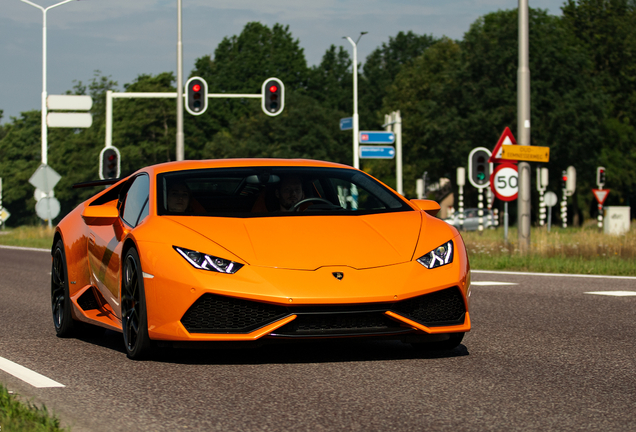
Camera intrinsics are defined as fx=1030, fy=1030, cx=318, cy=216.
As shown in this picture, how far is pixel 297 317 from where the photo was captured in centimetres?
608

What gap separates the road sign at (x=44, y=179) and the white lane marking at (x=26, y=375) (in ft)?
83.3

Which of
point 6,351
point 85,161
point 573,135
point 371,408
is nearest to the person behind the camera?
point 371,408

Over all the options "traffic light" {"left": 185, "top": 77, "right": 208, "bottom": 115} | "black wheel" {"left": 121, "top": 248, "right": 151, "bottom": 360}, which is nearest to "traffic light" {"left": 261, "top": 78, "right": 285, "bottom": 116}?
"traffic light" {"left": 185, "top": 77, "right": 208, "bottom": 115}

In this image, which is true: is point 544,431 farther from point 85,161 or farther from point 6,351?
point 85,161

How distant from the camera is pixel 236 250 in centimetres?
621

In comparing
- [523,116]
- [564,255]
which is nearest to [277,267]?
[564,255]

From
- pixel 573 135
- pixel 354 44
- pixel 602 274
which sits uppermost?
pixel 354 44

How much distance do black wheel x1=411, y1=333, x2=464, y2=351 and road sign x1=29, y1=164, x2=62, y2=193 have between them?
84.5 ft

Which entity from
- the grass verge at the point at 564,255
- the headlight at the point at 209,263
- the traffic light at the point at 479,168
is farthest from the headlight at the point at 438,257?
the traffic light at the point at 479,168

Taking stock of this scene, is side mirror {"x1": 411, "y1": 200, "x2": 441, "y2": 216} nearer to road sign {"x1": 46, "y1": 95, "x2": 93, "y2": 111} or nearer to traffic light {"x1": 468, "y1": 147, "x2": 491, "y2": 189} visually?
traffic light {"x1": 468, "y1": 147, "x2": 491, "y2": 189}

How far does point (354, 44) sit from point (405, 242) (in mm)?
42543

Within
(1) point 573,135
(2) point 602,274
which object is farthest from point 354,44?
(2) point 602,274

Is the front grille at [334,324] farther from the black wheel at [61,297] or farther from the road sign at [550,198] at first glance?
the road sign at [550,198]

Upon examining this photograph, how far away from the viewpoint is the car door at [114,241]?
7145mm
